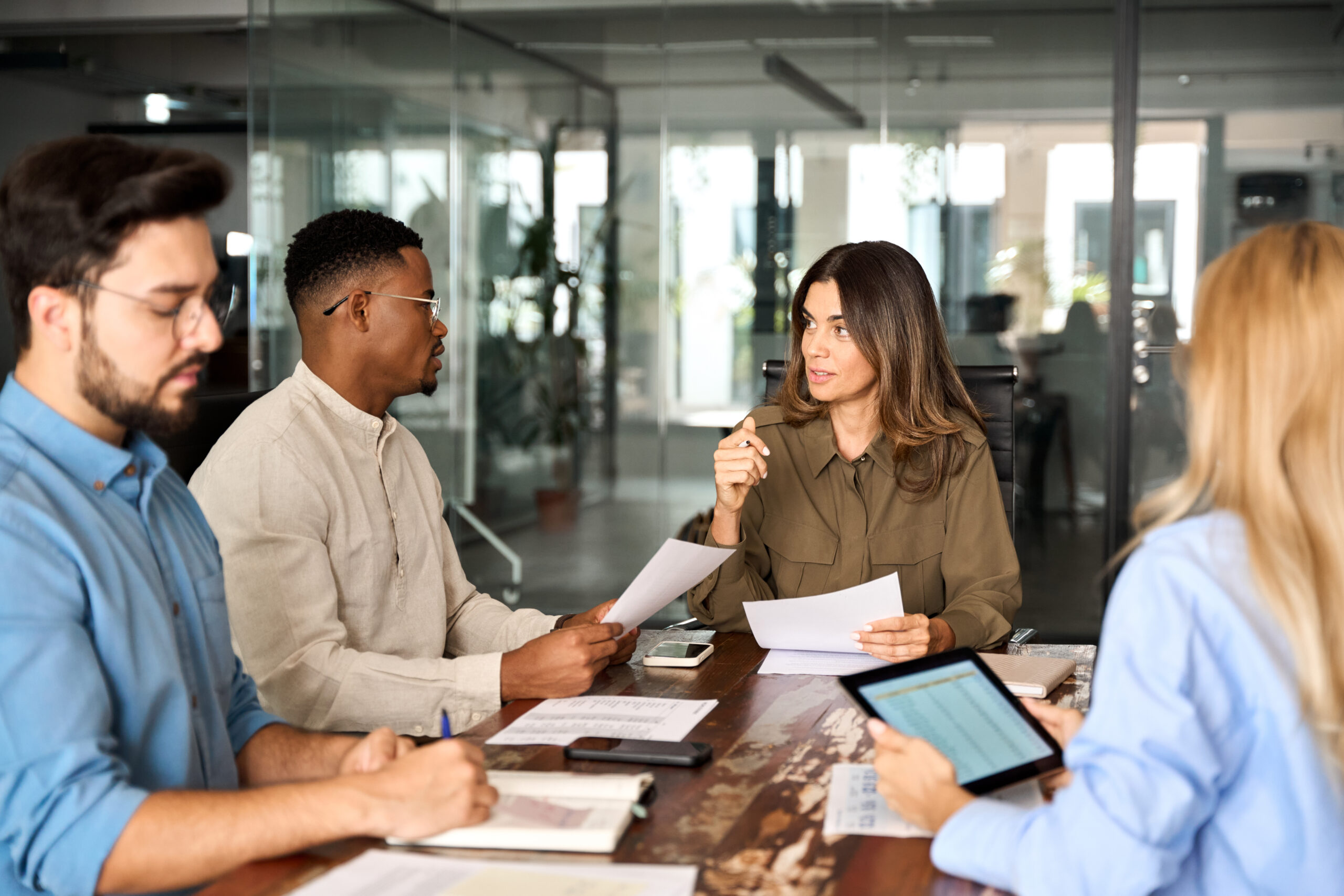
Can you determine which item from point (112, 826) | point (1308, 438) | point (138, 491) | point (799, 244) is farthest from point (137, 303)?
point (799, 244)

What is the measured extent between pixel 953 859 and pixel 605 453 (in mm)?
3957

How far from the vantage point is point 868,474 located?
2371 mm

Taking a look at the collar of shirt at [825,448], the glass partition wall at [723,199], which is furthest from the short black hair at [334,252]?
the glass partition wall at [723,199]

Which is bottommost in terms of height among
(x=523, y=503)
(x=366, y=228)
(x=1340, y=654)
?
(x=523, y=503)

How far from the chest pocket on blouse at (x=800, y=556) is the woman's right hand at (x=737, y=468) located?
0.22 metres

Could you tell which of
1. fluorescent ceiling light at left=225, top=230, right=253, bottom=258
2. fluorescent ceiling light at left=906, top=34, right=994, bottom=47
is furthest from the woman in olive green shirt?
fluorescent ceiling light at left=225, top=230, right=253, bottom=258

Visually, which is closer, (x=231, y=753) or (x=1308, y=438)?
(x=1308, y=438)

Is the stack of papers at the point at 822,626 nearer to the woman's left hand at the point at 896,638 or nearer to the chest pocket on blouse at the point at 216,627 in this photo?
the woman's left hand at the point at 896,638

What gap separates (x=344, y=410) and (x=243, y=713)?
649 mm

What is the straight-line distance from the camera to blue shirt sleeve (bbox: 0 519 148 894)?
106cm

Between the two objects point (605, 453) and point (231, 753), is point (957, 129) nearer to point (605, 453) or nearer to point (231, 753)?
point (605, 453)

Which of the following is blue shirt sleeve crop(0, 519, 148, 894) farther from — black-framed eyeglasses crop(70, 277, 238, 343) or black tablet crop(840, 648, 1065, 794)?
black tablet crop(840, 648, 1065, 794)

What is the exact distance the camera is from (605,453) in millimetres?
4984

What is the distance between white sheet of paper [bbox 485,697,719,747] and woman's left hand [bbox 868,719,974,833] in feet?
1.14
